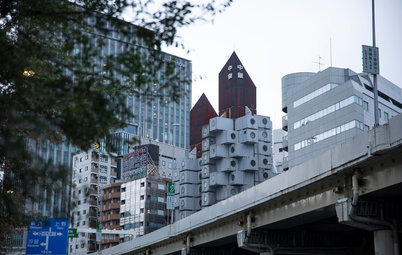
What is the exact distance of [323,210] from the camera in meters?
29.7

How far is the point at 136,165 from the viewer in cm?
13725

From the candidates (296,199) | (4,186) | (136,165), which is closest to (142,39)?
(4,186)

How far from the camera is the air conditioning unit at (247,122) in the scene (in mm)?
107500

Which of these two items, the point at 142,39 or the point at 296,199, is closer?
the point at 142,39

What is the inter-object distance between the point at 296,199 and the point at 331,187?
12.1ft

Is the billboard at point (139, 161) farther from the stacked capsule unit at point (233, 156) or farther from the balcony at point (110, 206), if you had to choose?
the stacked capsule unit at point (233, 156)

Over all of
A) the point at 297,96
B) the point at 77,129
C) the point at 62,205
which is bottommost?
the point at 62,205

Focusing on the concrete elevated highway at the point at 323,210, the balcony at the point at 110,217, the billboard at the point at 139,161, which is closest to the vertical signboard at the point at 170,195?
the concrete elevated highway at the point at 323,210

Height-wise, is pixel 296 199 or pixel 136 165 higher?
pixel 136 165

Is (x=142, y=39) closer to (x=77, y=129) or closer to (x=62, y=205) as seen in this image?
(x=77, y=129)

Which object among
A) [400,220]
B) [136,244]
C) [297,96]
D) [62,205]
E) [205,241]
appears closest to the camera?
[62,205]

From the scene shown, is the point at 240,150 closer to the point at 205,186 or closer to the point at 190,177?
the point at 205,186

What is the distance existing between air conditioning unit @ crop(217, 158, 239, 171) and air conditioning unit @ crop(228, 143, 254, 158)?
911 millimetres

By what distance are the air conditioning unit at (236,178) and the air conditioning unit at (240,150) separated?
297cm
